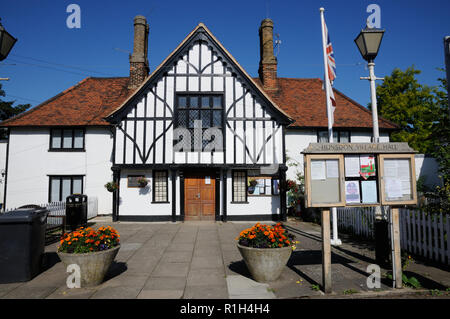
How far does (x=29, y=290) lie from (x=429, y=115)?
1812 cm

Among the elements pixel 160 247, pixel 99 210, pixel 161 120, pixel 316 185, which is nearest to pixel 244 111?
pixel 161 120

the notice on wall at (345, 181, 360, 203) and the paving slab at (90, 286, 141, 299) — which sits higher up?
the notice on wall at (345, 181, 360, 203)

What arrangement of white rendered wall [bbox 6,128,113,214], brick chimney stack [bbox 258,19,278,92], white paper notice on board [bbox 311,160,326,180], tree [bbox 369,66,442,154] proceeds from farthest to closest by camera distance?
tree [bbox 369,66,442,154] → brick chimney stack [bbox 258,19,278,92] → white rendered wall [bbox 6,128,113,214] → white paper notice on board [bbox 311,160,326,180]

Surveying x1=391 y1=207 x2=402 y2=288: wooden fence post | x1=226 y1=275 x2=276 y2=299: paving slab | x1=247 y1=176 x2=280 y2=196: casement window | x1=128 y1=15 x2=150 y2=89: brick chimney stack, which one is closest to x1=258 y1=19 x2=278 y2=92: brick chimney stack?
x1=247 y1=176 x2=280 y2=196: casement window

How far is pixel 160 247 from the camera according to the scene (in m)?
8.23

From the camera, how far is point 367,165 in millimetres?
5137

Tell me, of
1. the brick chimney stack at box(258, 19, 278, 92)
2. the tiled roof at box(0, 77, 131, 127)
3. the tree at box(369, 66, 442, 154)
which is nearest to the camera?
the tiled roof at box(0, 77, 131, 127)

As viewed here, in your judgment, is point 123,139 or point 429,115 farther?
point 429,115

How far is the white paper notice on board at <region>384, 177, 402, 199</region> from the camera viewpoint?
5.03m

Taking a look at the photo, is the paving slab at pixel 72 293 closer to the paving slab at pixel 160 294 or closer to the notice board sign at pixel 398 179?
the paving slab at pixel 160 294

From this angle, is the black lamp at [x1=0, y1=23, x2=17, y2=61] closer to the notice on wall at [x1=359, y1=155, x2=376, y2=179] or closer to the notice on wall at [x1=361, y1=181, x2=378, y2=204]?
the notice on wall at [x1=359, y1=155, x2=376, y2=179]

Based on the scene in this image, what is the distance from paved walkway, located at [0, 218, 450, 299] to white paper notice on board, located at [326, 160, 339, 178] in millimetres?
2080

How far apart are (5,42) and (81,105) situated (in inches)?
418
